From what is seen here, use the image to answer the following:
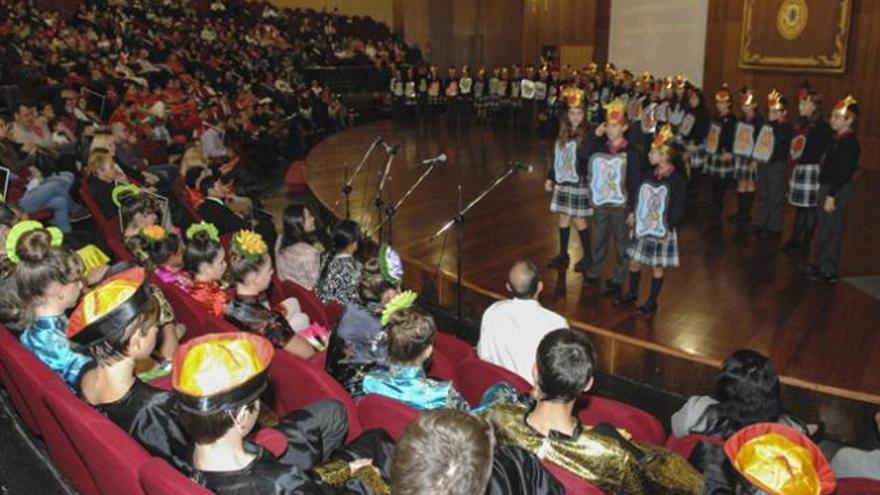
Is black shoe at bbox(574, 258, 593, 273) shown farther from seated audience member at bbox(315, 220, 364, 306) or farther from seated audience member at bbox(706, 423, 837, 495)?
seated audience member at bbox(706, 423, 837, 495)

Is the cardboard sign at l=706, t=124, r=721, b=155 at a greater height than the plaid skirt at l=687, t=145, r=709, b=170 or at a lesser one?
greater

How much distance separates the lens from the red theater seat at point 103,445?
1.80 m

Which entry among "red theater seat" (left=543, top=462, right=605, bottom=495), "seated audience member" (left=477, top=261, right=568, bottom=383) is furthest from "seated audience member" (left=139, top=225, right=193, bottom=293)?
"red theater seat" (left=543, top=462, right=605, bottom=495)

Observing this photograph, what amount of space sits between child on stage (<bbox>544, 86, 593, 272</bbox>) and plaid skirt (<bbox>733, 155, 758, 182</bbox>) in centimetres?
A: 211

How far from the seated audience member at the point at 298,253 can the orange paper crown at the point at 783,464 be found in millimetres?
2914

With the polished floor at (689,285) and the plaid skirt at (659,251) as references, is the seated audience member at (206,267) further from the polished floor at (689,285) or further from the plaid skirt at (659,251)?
the plaid skirt at (659,251)

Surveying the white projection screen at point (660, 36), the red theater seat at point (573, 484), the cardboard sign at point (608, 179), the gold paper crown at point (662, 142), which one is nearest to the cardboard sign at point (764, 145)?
the cardboard sign at point (608, 179)

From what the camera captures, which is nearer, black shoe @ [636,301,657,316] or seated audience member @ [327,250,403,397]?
seated audience member @ [327,250,403,397]

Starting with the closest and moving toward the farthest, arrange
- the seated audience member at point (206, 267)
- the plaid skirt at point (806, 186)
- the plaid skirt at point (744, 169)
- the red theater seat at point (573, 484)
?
the red theater seat at point (573, 484)
the seated audience member at point (206, 267)
the plaid skirt at point (806, 186)
the plaid skirt at point (744, 169)

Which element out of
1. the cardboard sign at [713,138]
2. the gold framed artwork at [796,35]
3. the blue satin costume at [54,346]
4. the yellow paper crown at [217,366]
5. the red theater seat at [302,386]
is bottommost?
the red theater seat at [302,386]

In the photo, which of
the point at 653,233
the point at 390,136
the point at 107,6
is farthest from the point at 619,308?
the point at 107,6

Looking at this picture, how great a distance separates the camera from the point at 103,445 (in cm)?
184

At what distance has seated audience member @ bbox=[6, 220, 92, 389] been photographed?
264cm

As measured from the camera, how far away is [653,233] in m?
4.71
